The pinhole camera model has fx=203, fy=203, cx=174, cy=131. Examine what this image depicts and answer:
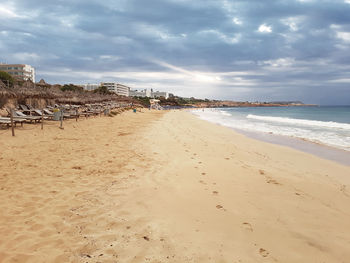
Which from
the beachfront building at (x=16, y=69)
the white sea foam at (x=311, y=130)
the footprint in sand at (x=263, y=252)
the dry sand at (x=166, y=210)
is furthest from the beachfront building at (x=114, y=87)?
the footprint in sand at (x=263, y=252)

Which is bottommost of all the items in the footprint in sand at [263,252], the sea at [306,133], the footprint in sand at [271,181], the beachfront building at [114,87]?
the footprint in sand at [263,252]

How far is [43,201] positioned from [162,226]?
82.2 inches

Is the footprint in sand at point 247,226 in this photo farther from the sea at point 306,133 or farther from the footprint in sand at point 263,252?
the sea at point 306,133

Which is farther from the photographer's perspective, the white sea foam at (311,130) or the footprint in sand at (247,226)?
the white sea foam at (311,130)

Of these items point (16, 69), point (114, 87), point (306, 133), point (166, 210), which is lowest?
point (166, 210)

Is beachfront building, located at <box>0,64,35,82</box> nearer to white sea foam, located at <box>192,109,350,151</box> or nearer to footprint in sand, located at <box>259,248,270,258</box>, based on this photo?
white sea foam, located at <box>192,109,350,151</box>

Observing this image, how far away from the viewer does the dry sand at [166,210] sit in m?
2.32

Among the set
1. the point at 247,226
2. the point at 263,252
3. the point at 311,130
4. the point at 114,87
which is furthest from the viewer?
the point at 114,87

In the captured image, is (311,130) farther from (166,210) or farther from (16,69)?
(16,69)

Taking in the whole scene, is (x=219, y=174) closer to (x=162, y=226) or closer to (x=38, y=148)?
(x=162, y=226)

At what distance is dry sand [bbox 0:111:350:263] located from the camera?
2316mm

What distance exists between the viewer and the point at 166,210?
3242 millimetres

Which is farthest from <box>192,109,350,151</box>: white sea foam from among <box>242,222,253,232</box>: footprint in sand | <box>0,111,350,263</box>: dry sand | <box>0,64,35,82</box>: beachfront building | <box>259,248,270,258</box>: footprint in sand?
<box>0,64,35,82</box>: beachfront building

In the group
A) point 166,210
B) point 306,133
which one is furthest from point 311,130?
point 166,210
